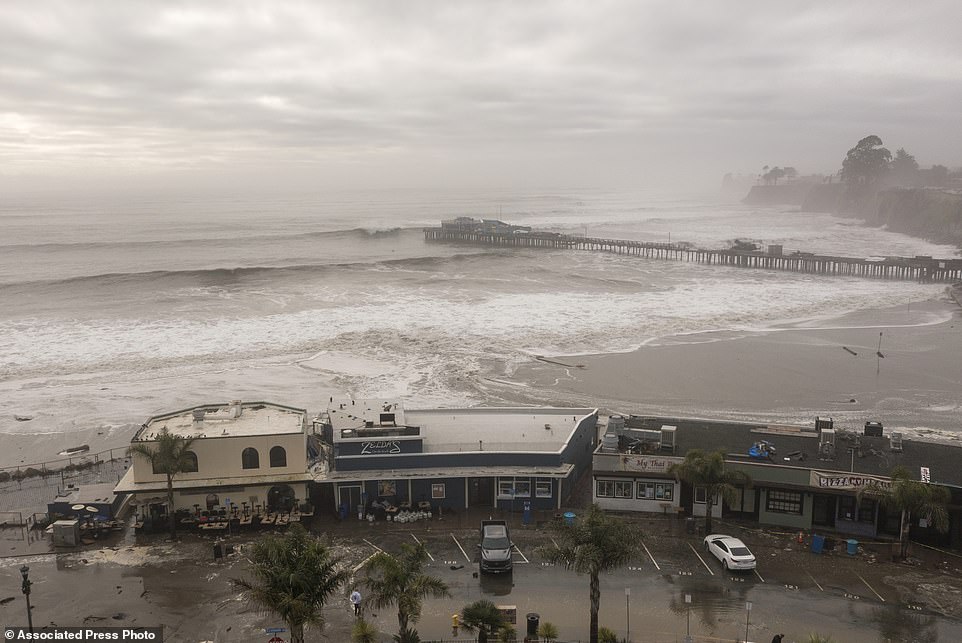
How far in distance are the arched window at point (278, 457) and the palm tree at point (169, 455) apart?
216 centimetres

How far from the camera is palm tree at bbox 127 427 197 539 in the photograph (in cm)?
1956

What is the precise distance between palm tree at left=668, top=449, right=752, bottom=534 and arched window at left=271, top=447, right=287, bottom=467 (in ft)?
34.5

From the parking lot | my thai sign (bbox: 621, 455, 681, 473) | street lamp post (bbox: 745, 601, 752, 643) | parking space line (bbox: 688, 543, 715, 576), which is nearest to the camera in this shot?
street lamp post (bbox: 745, 601, 752, 643)

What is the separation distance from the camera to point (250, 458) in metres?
21.1

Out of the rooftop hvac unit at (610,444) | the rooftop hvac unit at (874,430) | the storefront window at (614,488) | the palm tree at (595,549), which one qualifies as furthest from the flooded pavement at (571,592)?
the rooftop hvac unit at (874,430)

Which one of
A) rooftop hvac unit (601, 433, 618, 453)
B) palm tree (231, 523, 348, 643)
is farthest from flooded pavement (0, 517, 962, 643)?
palm tree (231, 523, 348, 643)

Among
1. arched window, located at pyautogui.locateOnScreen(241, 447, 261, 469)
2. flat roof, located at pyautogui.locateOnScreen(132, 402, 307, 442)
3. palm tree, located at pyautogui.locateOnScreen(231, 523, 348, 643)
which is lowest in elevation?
arched window, located at pyautogui.locateOnScreen(241, 447, 261, 469)

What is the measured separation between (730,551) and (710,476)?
78.9 inches

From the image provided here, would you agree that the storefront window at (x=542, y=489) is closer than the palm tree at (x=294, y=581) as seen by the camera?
No

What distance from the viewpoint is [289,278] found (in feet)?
227

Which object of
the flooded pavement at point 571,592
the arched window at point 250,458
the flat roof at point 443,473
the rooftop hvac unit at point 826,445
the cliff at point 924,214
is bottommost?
the flooded pavement at point 571,592

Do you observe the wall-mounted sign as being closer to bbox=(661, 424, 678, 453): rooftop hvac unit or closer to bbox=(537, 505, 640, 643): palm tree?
bbox=(661, 424, 678, 453): rooftop hvac unit

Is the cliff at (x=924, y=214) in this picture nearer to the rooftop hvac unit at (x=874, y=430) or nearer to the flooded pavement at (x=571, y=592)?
the rooftop hvac unit at (x=874, y=430)

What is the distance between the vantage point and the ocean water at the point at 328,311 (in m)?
34.1
